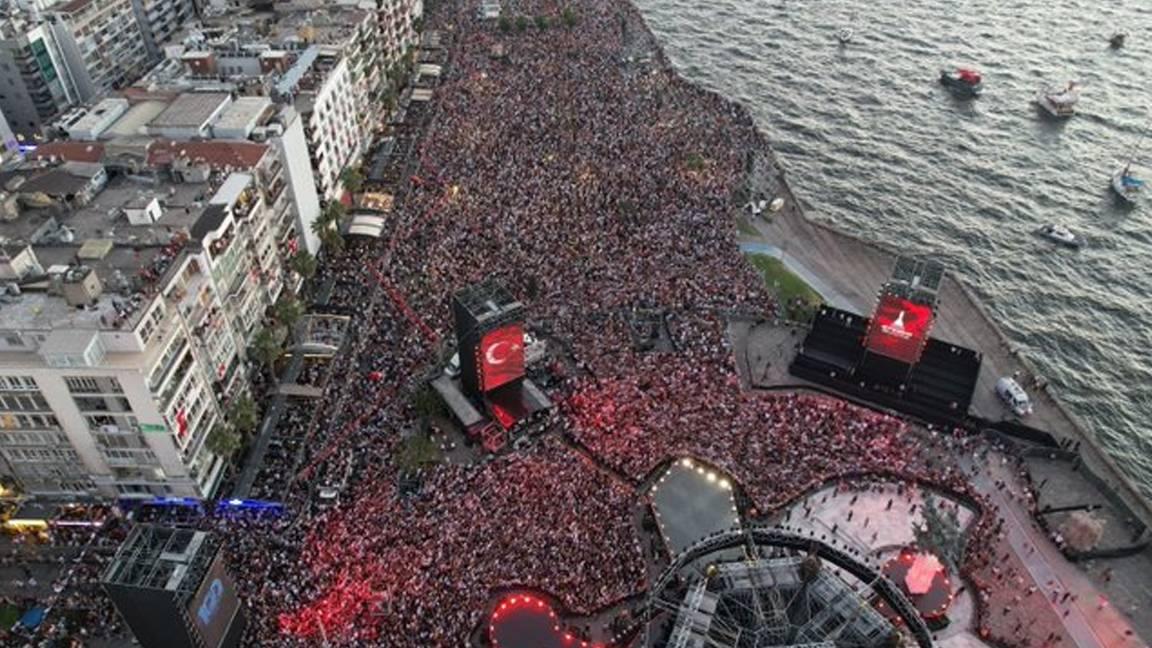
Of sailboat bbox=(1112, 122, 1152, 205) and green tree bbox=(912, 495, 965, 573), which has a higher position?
green tree bbox=(912, 495, 965, 573)

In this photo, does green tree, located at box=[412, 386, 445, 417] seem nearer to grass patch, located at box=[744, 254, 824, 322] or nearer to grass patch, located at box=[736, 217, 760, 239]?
grass patch, located at box=[744, 254, 824, 322]

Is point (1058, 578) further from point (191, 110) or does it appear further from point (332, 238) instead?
point (191, 110)

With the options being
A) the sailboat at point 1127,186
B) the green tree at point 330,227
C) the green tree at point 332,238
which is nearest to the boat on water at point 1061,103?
the sailboat at point 1127,186

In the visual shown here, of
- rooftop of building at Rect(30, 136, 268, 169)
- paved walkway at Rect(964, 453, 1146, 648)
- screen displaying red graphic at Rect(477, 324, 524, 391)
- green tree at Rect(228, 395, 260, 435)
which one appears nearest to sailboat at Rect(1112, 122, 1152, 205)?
paved walkway at Rect(964, 453, 1146, 648)

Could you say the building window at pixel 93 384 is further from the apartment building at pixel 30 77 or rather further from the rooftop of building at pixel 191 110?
the apartment building at pixel 30 77

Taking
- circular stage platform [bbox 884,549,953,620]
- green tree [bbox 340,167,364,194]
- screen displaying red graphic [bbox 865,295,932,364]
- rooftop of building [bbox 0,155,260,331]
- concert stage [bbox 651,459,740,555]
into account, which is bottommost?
concert stage [bbox 651,459,740,555]

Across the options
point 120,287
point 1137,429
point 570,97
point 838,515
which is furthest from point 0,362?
point 1137,429

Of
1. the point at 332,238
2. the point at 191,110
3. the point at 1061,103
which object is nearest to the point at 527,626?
the point at 332,238
